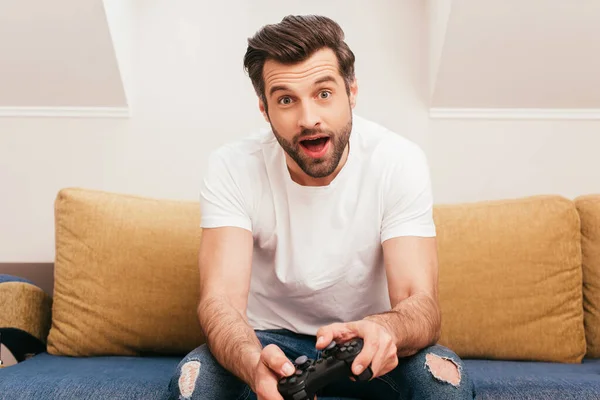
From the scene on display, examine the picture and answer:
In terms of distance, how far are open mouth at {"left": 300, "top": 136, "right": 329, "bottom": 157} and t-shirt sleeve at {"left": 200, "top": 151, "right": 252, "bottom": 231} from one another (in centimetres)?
18

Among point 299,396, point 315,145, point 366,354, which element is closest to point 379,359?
point 366,354

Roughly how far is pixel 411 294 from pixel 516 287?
591 millimetres

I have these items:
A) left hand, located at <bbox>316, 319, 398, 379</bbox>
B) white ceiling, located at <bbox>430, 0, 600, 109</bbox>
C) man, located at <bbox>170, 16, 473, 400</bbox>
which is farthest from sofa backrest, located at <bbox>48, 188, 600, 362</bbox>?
left hand, located at <bbox>316, 319, 398, 379</bbox>

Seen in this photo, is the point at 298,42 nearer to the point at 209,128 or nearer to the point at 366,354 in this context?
the point at 366,354

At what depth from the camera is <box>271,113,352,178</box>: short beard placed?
57.2 inches

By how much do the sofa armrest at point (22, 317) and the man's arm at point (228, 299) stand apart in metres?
0.67

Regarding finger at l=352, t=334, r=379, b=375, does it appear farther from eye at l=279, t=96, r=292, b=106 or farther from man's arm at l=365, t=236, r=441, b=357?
eye at l=279, t=96, r=292, b=106

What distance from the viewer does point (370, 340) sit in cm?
111

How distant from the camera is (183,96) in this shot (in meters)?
2.34

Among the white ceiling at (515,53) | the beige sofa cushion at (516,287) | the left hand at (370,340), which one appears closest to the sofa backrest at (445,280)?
the beige sofa cushion at (516,287)

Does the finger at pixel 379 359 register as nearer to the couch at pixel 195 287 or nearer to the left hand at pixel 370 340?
the left hand at pixel 370 340

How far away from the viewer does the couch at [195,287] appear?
181 cm

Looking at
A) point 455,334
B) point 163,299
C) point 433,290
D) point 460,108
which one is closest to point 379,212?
point 433,290

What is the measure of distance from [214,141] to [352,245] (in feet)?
3.21
